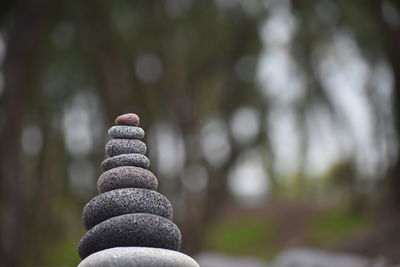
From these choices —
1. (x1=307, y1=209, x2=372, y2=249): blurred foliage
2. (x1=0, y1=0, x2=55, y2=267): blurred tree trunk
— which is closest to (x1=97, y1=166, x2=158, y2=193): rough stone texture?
(x1=0, y1=0, x2=55, y2=267): blurred tree trunk

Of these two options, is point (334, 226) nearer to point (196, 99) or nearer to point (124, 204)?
point (196, 99)

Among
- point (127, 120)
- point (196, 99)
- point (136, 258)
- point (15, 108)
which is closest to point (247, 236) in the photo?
point (196, 99)

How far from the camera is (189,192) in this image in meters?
21.1

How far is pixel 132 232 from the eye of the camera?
5176 mm

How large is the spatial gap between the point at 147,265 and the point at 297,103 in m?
22.9

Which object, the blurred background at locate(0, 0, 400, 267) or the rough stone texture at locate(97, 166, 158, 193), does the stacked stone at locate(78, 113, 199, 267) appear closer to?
the rough stone texture at locate(97, 166, 158, 193)

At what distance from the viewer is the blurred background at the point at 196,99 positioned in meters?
18.2

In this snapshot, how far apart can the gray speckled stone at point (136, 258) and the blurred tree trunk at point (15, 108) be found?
390 inches

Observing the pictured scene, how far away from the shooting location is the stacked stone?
197 inches

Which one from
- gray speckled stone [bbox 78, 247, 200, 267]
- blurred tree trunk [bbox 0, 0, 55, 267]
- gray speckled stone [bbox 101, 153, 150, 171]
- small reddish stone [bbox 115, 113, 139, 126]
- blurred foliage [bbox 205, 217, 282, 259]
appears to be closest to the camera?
gray speckled stone [bbox 78, 247, 200, 267]

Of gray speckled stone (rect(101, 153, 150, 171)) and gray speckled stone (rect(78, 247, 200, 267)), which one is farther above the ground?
gray speckled stone (rect(101, 153, 150, 171))

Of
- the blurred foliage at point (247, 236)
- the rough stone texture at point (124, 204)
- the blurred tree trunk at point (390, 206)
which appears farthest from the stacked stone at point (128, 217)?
the blurred foliage at point (247, 236)

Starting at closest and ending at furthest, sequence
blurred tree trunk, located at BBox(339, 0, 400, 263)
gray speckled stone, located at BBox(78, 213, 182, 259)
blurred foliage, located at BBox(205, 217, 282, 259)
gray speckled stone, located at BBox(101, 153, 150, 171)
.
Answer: gray speckled stone, located at BBox(78, 213, 182, 259), gray speckled stone, located at BBox(101, 153, 150, 171), blurred tree trunk, located at BBox(339, 0, 400, 263), blurred foliage, located at BBox(205, 217, 282, 259)

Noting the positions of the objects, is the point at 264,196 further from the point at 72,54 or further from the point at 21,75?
the point at 21,75
